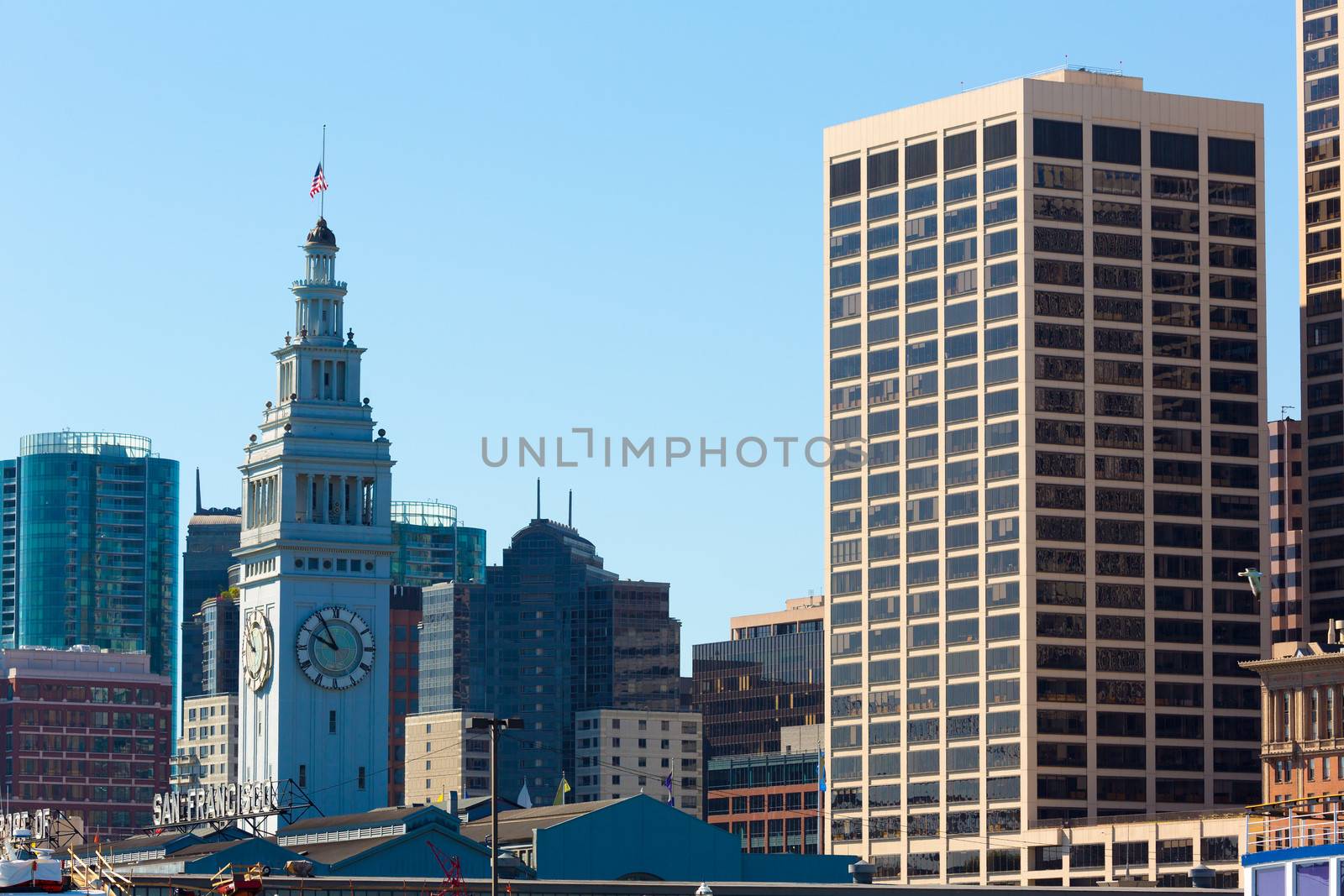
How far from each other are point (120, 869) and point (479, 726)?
5866 centimetres

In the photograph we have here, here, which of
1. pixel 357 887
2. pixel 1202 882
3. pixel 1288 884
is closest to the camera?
pixel 1288 884

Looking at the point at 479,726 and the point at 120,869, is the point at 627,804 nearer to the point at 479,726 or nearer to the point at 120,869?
the point at 120,869

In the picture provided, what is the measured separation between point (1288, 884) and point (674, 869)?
96.5 m

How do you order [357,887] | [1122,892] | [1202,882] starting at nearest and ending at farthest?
[357,887] < [1122,892] < [1202,882]

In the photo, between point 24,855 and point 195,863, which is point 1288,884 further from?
point 195,863

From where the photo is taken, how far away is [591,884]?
158000mm

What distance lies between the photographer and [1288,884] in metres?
86.1

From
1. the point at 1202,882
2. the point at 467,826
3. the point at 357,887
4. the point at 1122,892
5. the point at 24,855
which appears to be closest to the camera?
the point at 24,855

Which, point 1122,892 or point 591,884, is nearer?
point 591,884

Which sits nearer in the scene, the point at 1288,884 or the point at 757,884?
the point at 1288,884

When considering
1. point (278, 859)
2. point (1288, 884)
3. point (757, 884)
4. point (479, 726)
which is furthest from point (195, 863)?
point (1288, 884)

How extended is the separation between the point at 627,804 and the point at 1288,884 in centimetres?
9748

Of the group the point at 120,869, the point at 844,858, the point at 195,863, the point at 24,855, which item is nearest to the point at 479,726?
the point at 24,855

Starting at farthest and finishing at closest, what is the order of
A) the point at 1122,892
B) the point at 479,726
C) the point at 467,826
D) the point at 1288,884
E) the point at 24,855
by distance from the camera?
the point at 467,826 → the point at 1122,892 → the point at 479,726 → the point at 24,855 → the point at 1288,884
